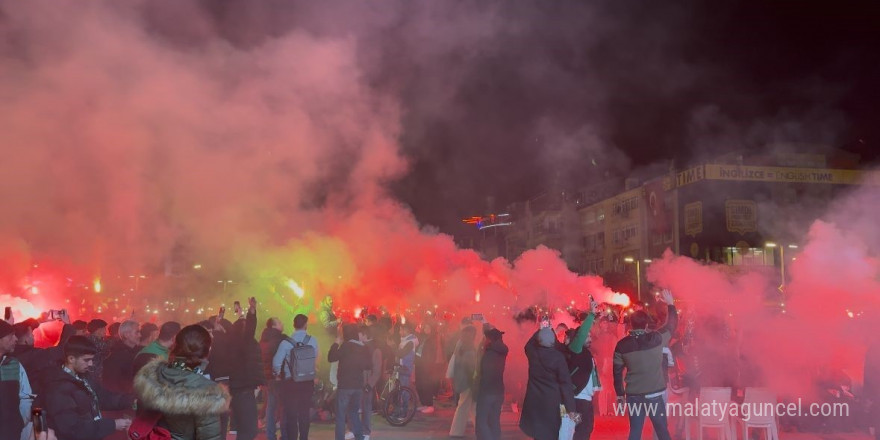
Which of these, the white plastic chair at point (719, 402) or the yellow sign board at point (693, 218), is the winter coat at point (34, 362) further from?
the yellow sign board at point (693, 218)

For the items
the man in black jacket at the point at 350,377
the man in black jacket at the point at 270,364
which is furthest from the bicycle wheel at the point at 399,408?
the man in black jacket at the point at 270,364

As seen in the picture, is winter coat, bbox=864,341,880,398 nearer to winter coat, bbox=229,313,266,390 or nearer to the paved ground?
the paved ground

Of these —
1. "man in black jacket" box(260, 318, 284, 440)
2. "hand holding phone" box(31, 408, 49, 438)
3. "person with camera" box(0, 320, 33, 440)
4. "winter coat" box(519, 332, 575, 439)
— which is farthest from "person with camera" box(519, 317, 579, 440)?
"person with camera" box(0, 320, 33, 440)

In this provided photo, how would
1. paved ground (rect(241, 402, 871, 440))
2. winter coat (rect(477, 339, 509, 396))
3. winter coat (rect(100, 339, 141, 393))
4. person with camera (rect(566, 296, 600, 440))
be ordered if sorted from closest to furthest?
winter coat (rect(100, 339, 141, 393)) → person with camera (rect(566, 296, 600, 440)) → winter coat (rect(477, 339, 509, 396)) → paved ground (rect(241, 402, 871, 440))

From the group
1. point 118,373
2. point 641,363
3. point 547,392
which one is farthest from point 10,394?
point 641,363

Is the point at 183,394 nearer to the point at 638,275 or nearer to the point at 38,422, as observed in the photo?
the point at 38,422

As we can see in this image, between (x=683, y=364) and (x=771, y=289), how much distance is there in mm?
8750

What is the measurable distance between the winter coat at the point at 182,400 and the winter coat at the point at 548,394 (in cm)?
406

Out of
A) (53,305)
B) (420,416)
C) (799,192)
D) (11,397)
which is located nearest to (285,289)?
(53,305)

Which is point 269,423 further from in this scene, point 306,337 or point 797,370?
point 797,370

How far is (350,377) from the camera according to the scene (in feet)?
29.9

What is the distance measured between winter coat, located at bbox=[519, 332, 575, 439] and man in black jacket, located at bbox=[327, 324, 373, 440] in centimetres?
274

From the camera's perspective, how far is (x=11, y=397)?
5.21 metres

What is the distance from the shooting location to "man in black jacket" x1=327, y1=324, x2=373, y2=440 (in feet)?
29.9
